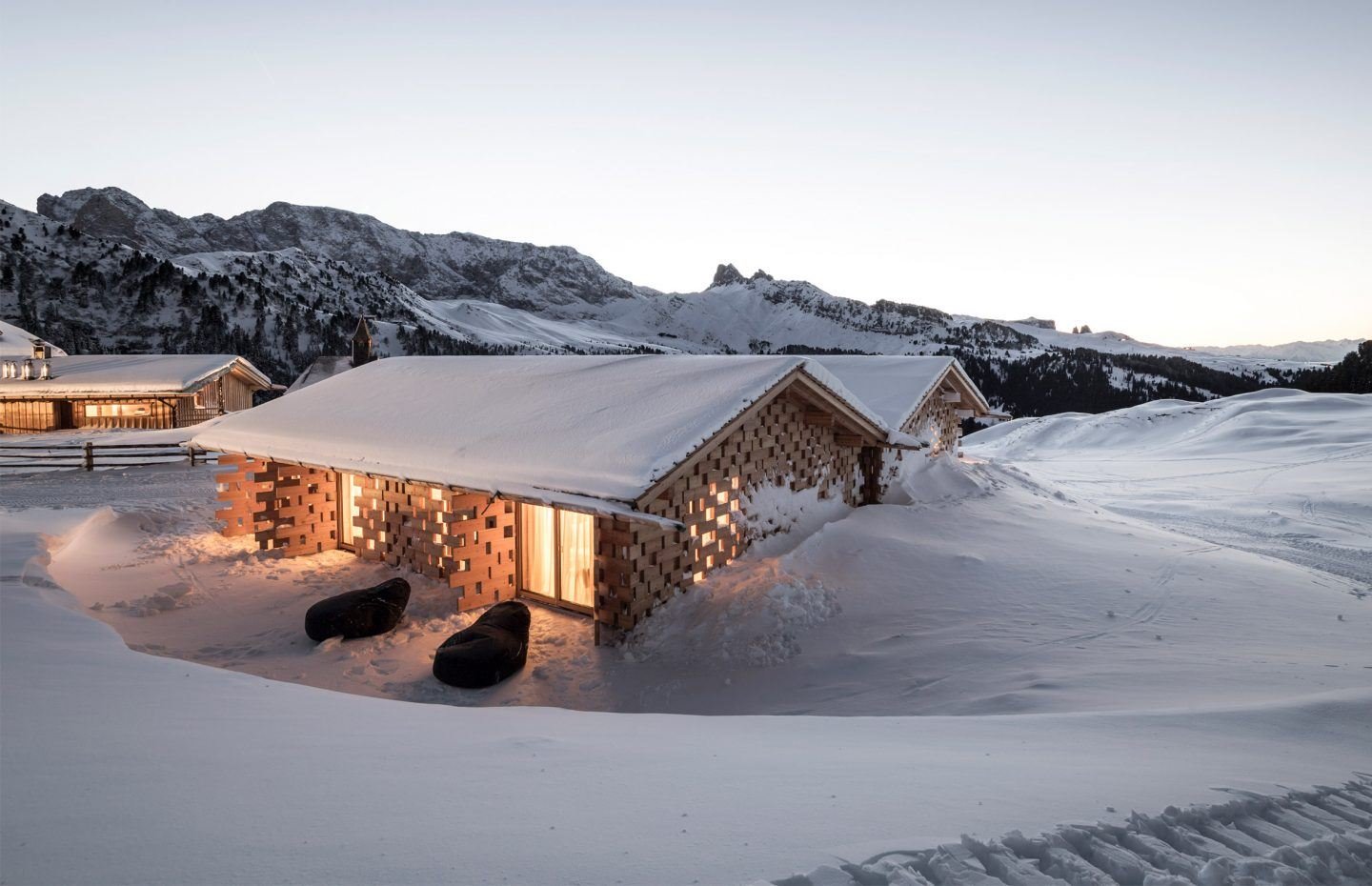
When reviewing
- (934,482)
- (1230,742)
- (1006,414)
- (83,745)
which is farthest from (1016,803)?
(1006,414)

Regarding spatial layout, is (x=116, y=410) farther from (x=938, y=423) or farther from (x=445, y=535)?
(x=938, y=423)

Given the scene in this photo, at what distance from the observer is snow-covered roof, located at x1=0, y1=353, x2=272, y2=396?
3278 cm

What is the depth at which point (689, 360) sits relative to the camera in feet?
42.5

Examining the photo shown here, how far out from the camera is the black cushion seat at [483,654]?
8.70m

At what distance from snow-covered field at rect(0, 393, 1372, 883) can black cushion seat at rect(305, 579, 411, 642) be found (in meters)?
0.22

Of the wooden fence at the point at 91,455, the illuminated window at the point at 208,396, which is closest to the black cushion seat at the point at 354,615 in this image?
the wooden fence at the point at 91,455

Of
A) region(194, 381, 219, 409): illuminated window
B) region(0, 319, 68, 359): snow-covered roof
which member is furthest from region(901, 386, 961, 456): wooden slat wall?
region(0, 319, 68, 359): snow-covered roof

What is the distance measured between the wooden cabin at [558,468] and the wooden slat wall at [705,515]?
0.10ft

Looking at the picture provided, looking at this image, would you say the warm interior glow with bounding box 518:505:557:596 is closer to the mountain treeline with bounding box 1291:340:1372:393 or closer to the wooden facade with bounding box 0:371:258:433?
the wooden facade with bounding box 0:371:258:433

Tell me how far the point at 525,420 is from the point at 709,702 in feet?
17.3

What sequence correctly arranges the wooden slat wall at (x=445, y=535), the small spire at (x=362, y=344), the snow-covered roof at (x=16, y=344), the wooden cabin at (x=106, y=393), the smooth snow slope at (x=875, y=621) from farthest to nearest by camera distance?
the snow-covered roof at (x=16, y=344) < the wooden cabin at (x=106, y=393) < the small spire at (x=362, y=344) < the wooden slat wall at (x=445, y=535) < the smooth snow slope at (x=875, y=621)

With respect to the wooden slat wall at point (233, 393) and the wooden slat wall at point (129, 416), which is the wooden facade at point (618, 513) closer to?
the wooden slat wall at point (129, 416)

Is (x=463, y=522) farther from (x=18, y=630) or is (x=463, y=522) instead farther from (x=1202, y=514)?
(x=1202, y=514)

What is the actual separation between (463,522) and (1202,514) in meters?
17.5
